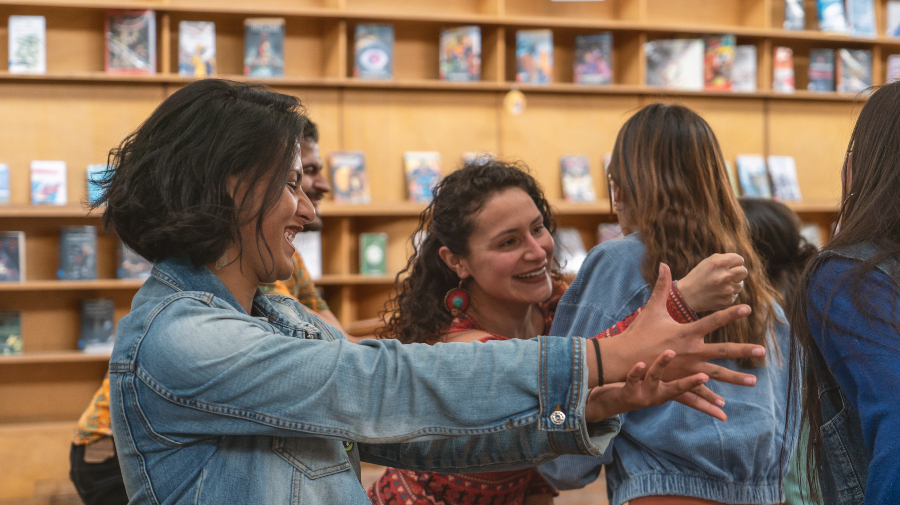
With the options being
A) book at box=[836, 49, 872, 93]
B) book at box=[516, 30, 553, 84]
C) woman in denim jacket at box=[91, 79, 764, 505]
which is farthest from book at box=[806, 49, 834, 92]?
woman in denim jacket at box=[91, 79, 764, 505]

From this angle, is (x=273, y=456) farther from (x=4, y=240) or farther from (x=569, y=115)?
(x=569, y=115)

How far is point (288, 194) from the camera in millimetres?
1095

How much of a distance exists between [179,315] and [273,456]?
0.22m

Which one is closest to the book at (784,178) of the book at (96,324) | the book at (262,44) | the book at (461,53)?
the book at (461,53)

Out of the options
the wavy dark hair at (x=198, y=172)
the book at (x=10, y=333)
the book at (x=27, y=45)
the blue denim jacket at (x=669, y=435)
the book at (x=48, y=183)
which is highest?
the book at (x=27, y=45)

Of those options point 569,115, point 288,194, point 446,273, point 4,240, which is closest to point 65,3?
point 4,240

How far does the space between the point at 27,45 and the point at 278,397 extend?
4.02 meters

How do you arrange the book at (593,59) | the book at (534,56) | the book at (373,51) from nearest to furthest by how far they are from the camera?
1. the book at (373,51)
2. the book at (534,56)
3. the book at (593,59)

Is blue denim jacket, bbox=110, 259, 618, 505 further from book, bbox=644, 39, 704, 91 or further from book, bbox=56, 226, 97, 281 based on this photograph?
book, bbox=644, 39, 704, 91

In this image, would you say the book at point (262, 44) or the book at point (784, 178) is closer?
the book at point (262, 44)

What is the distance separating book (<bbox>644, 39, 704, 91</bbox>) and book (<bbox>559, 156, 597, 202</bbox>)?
0.65m

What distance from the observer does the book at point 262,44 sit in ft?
14.3

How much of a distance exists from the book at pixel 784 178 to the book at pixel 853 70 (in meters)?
0.62

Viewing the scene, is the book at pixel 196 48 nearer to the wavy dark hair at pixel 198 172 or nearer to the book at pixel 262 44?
the book at pixel 262 44
